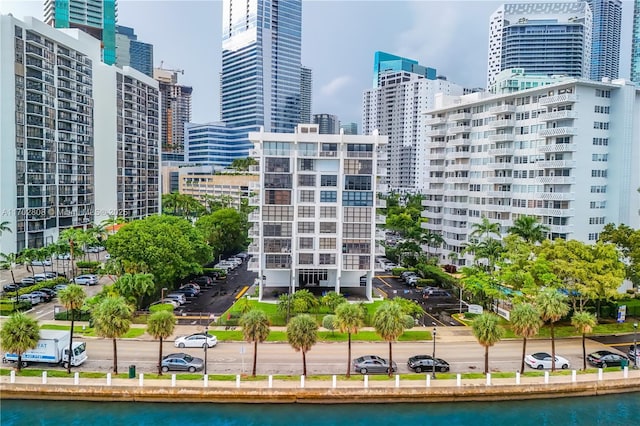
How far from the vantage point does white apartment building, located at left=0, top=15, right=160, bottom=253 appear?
86.4m

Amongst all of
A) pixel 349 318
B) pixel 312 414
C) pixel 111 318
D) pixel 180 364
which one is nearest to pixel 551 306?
pixel 349 318

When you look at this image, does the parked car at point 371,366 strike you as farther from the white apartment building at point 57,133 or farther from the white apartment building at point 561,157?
the white apartment building at point 57,133

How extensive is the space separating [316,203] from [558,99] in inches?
1477

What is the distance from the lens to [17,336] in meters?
39.0

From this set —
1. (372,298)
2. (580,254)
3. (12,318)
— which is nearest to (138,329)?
(12,318)

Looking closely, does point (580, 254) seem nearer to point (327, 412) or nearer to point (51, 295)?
point (327, 412)

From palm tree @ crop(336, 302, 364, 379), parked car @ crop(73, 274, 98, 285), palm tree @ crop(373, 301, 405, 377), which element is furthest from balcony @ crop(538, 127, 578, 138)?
parked car @ crop(73, 274, 98, 285)

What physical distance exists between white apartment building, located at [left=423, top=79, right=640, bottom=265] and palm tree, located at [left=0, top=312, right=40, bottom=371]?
2553 inches

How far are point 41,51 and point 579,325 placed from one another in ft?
319

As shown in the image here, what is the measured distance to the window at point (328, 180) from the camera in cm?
6694

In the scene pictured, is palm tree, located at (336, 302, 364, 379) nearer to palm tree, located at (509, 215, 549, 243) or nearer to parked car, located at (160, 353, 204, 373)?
parked car, located at (160, 353, 204, 373)

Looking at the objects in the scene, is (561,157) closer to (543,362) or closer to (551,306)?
(551,306)

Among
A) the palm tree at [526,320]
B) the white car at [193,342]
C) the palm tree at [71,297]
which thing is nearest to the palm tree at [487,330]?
the palm tree at [526,320]

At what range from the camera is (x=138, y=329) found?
175 ft
